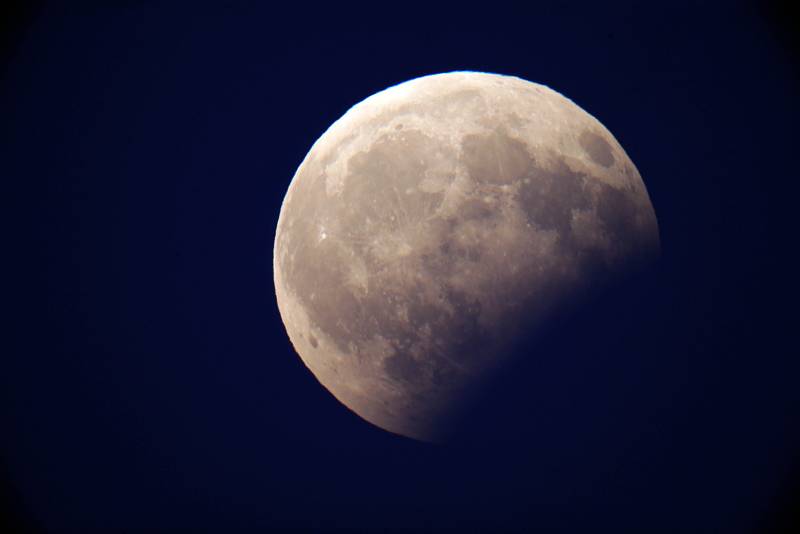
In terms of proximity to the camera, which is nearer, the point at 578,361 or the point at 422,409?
the point at 578,361

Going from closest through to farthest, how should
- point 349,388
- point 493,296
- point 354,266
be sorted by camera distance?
point 493,296 → point 354,266 → point 349,388

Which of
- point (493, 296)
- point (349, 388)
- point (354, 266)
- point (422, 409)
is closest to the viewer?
point (493, 296)

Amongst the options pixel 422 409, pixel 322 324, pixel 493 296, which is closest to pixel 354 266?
pixel 322 324

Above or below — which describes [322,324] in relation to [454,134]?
below

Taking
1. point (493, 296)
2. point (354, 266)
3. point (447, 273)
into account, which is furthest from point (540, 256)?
point (354, 266)

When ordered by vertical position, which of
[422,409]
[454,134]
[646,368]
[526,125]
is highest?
[526,125]

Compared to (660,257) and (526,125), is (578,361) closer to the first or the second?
(660,257)

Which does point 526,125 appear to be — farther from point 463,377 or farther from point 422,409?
point 422,409
